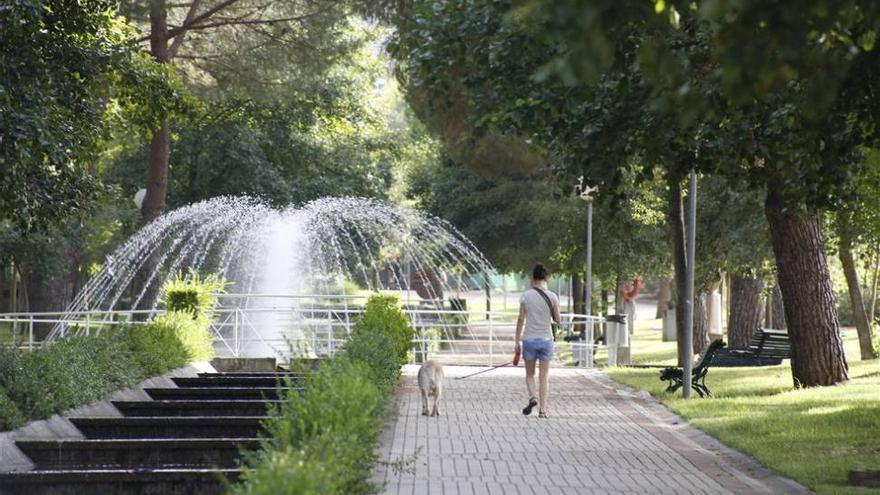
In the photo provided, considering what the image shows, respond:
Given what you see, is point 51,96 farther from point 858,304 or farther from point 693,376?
point 858,304

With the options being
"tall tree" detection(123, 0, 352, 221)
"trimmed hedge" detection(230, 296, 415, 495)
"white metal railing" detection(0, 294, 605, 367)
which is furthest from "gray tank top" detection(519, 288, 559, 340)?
"tall tree" detection(123, 0, 352, 221)

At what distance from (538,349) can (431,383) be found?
1.33 metres

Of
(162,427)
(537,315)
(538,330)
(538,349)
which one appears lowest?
(162,427)

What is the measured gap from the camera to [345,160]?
155 feet

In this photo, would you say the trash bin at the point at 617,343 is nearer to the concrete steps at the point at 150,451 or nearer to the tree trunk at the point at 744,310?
the tree trunk at the point at 744,310

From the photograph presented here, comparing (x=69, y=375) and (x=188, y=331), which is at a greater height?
(x=188, y=331)

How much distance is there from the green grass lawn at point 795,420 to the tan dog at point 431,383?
2987mm

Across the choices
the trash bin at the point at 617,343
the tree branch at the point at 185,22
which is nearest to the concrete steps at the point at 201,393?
the trash bin at the point at 617,343

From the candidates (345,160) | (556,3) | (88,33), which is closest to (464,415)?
(88,33)

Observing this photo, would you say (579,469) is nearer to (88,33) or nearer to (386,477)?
(386,477)

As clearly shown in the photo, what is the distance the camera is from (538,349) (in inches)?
728

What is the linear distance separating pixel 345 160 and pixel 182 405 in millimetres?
30637

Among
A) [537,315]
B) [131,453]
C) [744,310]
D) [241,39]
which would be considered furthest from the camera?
[241,39]

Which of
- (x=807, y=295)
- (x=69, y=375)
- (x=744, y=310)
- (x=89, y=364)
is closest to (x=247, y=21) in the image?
(x=744, y=310)
